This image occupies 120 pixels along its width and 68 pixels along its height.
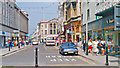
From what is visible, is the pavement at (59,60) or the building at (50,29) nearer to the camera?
the pavement at (59,60)

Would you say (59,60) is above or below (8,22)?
below

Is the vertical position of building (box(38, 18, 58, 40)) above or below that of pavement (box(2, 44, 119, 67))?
above

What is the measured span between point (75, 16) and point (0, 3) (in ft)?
58.4

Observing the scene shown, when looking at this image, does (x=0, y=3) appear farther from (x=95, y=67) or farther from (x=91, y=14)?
(x=95, y=67)

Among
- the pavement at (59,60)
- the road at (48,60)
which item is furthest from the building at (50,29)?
the pavement at (59,60)

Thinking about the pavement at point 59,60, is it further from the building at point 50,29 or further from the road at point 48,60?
the building at point 50,29

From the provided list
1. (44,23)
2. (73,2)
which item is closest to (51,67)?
(73,2)

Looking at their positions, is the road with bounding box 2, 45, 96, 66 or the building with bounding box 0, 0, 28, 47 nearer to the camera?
the road with bounding box 2, 45, 96, 66

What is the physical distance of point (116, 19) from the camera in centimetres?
1450

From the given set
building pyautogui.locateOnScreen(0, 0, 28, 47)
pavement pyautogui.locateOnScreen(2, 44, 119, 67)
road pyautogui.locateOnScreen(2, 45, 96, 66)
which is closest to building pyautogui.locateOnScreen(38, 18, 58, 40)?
building pyautogui.locateOnScreen(0, 0, 28, 47)

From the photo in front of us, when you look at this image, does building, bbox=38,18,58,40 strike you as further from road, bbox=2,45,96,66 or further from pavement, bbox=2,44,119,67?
pavement, bbox=2,44,119,67

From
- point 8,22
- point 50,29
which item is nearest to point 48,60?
point 8,22

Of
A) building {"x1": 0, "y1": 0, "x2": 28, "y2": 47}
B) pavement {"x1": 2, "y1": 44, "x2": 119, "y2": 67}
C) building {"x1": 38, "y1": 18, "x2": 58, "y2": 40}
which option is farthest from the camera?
building {"x1": 38, "y1": 18, "x2": 58, "y2": 40}

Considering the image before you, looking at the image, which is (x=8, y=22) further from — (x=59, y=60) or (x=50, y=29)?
(x=50, y=29)
